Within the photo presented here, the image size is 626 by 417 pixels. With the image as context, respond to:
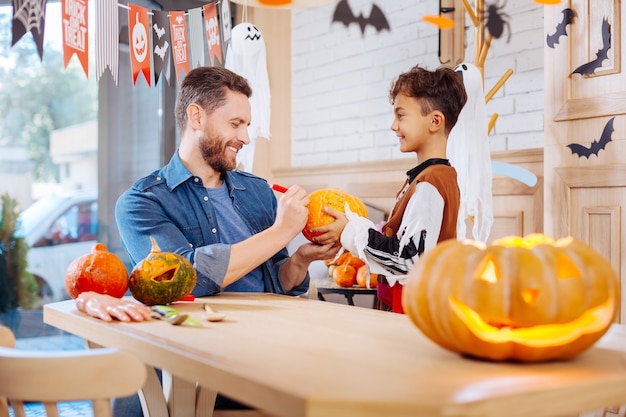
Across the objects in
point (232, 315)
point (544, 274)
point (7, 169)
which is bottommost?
point (232, 315)

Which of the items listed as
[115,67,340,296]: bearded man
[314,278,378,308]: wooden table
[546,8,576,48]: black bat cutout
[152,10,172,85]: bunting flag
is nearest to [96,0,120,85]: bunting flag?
[152,10,172,85]: bunting flag

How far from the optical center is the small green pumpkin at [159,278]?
1.75m

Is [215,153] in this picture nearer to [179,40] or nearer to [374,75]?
[179,40]

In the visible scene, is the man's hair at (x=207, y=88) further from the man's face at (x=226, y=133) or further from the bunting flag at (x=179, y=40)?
the bunting flag at (x=179, y=40)

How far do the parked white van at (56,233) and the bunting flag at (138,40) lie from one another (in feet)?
5.06

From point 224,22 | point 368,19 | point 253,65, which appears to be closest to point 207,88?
point 253,65

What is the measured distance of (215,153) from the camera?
2445 mm

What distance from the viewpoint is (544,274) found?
116 cm

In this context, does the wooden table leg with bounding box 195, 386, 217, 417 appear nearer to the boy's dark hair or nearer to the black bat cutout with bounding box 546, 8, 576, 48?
the boy's dark hair

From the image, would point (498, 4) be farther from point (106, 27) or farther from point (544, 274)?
point (544, 274)

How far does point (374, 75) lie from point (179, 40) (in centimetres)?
134

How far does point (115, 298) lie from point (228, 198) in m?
0.78

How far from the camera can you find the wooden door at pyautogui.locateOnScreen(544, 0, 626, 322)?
2.98 metres

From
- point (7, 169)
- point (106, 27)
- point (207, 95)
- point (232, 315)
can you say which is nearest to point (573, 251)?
point (232, 315)
